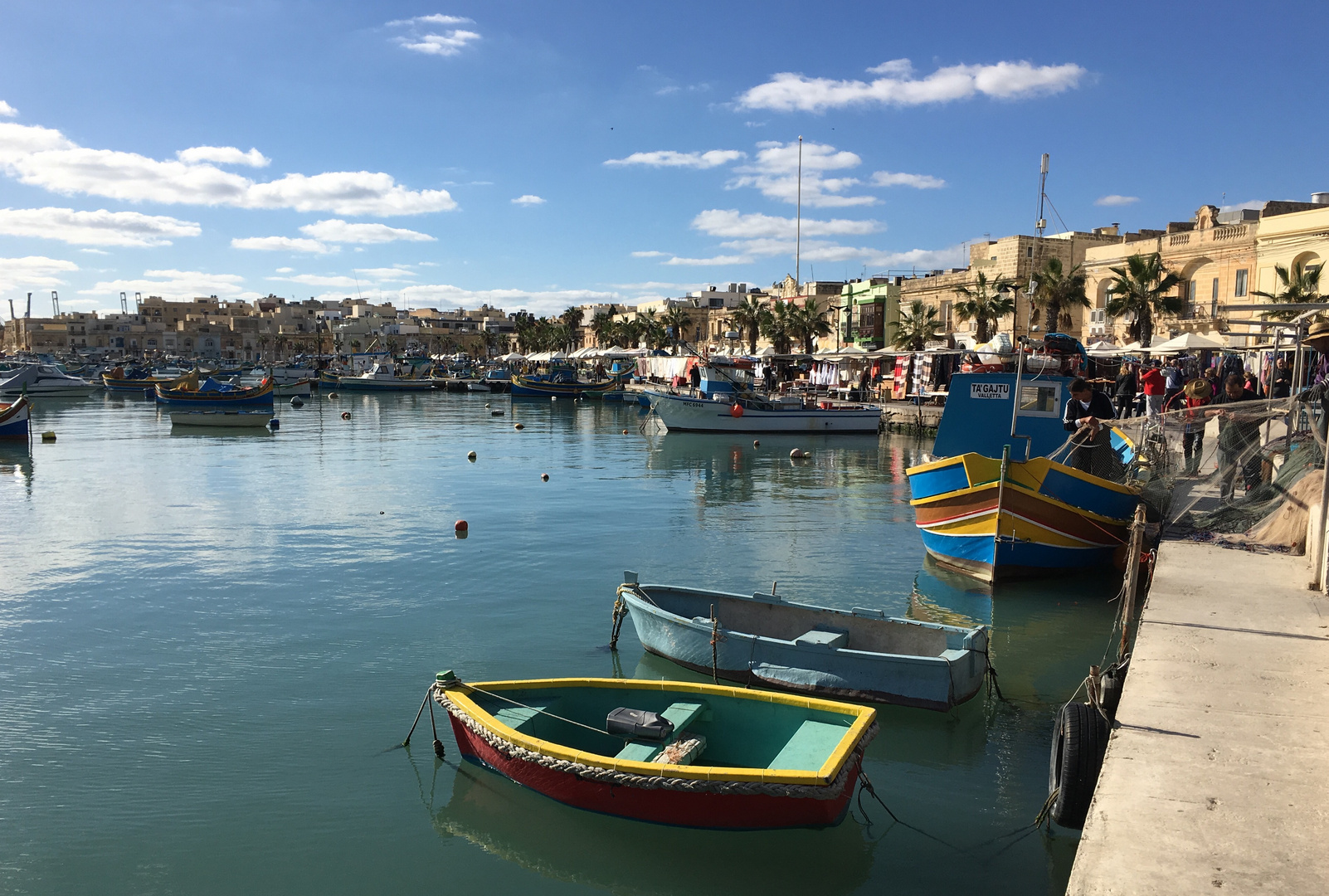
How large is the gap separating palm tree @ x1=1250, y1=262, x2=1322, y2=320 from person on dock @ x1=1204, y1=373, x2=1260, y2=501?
18247 millimetres

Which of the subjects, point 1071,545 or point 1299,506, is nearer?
point 1299,506

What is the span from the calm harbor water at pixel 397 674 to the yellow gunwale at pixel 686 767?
74cm

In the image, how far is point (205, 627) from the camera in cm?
1229

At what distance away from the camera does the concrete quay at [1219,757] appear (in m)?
4.41

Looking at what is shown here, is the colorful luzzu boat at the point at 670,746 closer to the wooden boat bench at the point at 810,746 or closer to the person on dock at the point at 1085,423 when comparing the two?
the wooden boat bench at the point at 810,746

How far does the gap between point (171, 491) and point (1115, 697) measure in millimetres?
23938

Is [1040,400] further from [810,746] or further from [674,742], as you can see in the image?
[674,742]

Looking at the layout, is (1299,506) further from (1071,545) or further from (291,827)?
(291,827)

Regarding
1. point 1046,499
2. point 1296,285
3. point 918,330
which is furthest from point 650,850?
point 918,330

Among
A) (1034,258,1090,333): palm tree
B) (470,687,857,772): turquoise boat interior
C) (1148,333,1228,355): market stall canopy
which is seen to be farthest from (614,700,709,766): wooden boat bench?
(1034,258,1090,333): palm tree

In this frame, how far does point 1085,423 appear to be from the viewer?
13305 millimetres

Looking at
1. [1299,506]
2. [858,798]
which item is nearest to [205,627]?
[858,798]

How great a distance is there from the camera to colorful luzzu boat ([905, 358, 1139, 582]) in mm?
13477

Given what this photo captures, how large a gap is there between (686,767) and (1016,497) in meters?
8.80
